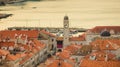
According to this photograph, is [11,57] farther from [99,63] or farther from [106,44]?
[106,44]

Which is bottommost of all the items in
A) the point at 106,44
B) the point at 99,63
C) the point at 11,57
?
the point at 106,44

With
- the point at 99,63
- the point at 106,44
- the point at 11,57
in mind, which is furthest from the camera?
the point at 106,44

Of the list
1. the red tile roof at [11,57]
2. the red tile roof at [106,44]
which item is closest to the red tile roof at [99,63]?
the red tile roof at [11,57]

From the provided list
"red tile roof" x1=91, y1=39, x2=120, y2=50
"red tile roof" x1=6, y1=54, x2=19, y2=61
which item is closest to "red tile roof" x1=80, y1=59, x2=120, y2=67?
"red tile roof" x1=6, y1=54, x2=19, y2=61

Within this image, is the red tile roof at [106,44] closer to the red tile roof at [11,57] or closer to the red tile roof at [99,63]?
the red tile roof at [11,57]

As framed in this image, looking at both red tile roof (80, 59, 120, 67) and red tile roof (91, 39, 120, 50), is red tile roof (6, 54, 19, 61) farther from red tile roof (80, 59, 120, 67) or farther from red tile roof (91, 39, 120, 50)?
red tile roof (91, 39, 120, 50)

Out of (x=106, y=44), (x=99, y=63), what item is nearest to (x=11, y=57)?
(x=99, y=63)

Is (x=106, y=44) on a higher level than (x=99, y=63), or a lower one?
lower

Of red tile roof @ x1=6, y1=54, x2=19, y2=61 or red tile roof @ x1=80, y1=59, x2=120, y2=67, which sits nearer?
red tile roof @ x1=80, y1=59, x2=120, y2=67

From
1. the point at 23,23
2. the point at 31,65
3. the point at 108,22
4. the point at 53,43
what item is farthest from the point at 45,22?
the point at 31,65

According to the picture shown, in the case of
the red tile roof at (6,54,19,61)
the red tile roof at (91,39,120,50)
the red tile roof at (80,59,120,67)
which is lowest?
the red tile roof at (91,39,120,50)

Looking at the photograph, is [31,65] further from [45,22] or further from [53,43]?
[45,22]
